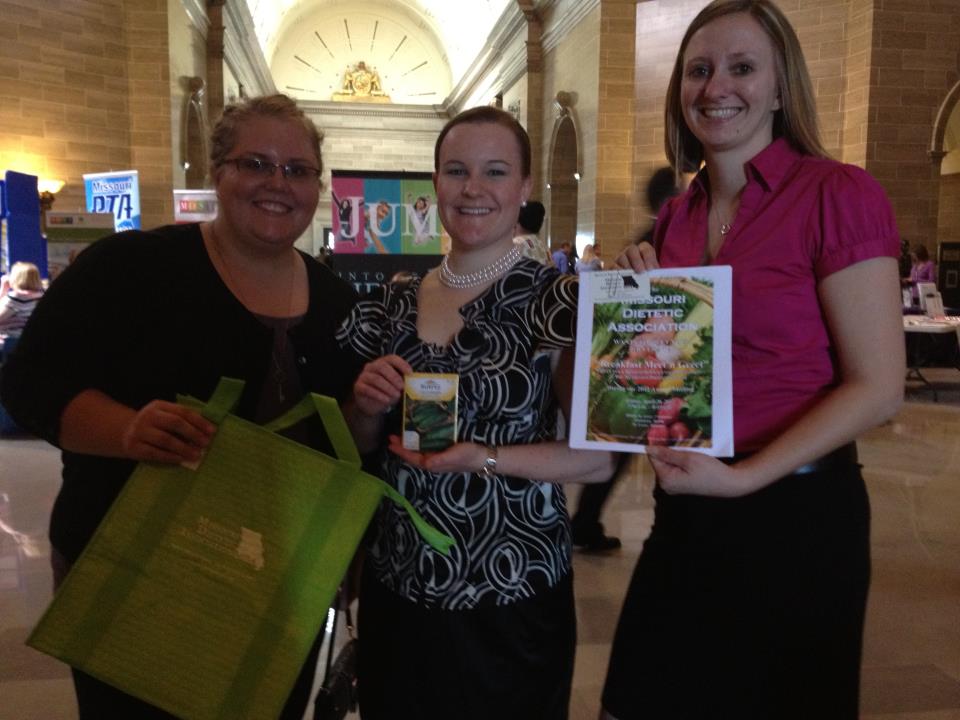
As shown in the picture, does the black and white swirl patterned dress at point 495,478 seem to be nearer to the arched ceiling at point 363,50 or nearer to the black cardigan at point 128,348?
the black cardigan at point 128,348

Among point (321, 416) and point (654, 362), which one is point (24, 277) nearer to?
point (321, 416)

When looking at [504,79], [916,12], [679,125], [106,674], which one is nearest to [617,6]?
[916,12]

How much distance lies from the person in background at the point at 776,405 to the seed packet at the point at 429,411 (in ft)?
1.21

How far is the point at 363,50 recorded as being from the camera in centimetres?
3203

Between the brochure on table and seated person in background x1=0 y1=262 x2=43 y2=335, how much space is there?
8.27 m

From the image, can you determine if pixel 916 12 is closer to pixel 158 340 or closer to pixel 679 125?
pixel 679 125

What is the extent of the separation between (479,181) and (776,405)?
0.71 meters

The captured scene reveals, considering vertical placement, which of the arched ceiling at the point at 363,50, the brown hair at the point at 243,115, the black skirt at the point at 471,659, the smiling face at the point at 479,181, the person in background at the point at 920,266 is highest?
the arched ceiling at the point at 363,50

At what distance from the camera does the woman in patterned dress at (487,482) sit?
158 cm

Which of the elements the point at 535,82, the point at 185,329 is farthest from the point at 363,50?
the point at 185,329

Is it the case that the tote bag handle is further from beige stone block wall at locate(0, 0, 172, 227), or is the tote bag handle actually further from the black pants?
beige stone block wall at locate(0, 0, 172, 227)

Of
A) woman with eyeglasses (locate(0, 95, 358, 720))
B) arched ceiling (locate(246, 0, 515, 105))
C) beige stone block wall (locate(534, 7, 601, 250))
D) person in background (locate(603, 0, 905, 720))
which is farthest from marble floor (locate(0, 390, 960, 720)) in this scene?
arched ceiling (locate(246, 0, 515, 105))

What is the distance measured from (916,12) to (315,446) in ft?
44.2

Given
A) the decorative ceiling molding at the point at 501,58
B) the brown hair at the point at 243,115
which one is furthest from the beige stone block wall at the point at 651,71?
the brown hair at the point at 243,115
